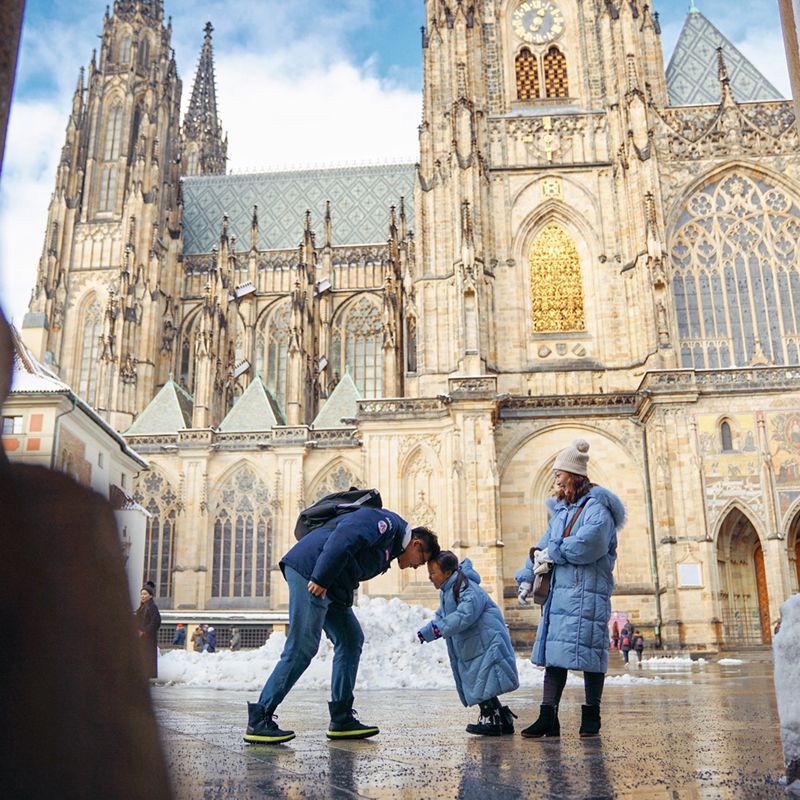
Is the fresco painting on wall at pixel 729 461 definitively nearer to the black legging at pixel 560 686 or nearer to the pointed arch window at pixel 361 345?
the pointed arch window at pixel 361 345

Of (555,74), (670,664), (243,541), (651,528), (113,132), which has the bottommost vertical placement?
(670,664)

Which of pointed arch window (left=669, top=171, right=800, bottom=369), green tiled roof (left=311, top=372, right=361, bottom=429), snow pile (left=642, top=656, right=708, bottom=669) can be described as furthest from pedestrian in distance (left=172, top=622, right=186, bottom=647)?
pointed arch window (left=669, top=171, right=800, bottom=369)

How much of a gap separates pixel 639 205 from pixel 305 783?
77.0ft

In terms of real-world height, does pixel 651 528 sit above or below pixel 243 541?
below

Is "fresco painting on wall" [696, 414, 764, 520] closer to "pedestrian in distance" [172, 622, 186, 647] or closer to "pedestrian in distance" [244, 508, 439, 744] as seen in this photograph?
"pedestrian in distance" [172, 622, 186, 647]

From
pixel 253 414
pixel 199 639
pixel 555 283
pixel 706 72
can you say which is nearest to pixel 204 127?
pixel 253 414

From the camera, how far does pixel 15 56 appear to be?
6.09 feet

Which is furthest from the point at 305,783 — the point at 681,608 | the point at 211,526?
the point at 211,526

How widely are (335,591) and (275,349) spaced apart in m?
32.8

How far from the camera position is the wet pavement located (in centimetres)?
306

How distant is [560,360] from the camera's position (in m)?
24.7

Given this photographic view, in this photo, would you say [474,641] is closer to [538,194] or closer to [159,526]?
[538,194]

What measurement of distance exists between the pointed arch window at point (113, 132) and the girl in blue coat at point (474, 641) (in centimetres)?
3818

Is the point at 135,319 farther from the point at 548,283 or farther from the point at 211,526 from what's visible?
the point at 548,283
